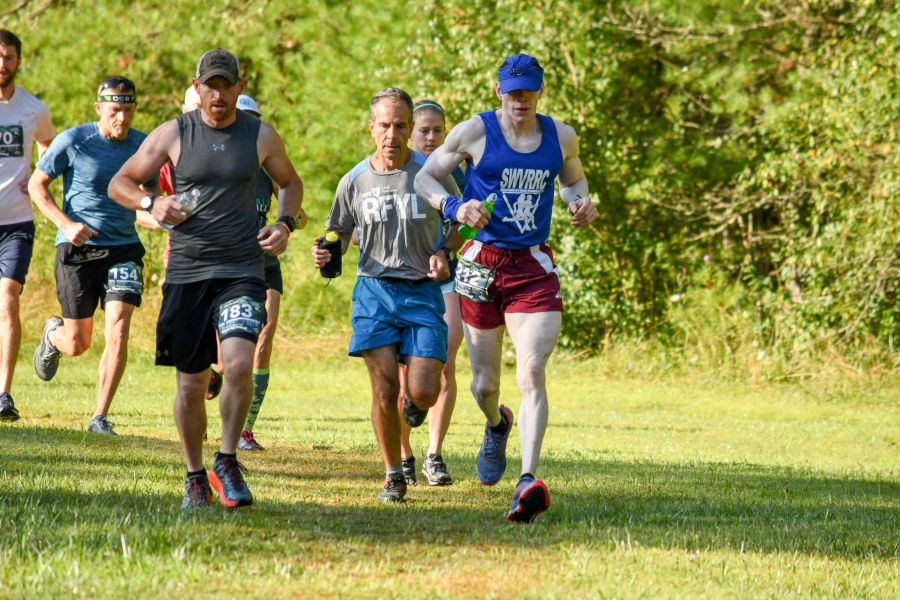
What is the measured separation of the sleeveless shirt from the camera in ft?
19.3

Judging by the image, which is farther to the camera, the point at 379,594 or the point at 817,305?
the point at 817,305

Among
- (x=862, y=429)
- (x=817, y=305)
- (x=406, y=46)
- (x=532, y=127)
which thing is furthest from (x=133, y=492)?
(x=406, y=46)

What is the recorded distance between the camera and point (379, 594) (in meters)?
4.42

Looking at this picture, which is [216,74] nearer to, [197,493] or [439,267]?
[439,267]

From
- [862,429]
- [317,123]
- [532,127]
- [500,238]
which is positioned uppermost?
[317,123]

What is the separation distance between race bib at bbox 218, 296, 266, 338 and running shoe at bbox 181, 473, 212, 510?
69 cm

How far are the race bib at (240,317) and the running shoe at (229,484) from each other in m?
0.59

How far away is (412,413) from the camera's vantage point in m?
6.99

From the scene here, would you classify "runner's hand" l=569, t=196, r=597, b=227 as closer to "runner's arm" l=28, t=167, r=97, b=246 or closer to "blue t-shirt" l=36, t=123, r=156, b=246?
"runner's arm" l=28, t=167, r=97, b=246

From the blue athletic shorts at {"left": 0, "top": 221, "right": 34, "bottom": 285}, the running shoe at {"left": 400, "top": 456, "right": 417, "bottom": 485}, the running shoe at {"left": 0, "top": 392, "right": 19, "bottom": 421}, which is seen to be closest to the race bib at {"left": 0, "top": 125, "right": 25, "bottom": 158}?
the blue athletic shorts at {"left": 0, "top": 221, "right": 34, "bottom": 285}

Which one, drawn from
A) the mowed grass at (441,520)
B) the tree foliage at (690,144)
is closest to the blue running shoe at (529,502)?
the mowed grass at (441,520)

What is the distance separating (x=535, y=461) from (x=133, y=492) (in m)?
1.99

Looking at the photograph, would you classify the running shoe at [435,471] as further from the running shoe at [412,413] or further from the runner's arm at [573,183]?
the runner's arm at [573,183]

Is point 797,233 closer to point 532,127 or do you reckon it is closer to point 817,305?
point 817,305
